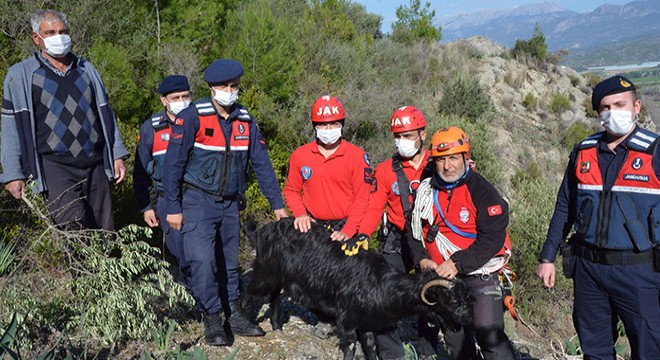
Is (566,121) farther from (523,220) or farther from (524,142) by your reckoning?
(523,220)

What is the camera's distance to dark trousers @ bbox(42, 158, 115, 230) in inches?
171

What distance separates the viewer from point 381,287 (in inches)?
169

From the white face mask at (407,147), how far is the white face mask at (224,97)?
145cm

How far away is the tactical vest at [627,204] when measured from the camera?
3.40 m

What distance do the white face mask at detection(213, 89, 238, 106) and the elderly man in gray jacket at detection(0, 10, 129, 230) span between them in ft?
3.17

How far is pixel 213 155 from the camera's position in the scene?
4559 mm

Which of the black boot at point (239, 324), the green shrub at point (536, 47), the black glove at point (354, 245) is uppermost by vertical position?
the green shrub at point (536, 47)

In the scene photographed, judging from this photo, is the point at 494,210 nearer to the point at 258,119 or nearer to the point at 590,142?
the point at 590,142

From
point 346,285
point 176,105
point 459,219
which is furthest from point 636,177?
point 176,105

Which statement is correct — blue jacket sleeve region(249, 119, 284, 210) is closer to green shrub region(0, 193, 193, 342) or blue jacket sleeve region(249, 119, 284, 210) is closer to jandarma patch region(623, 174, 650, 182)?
green shrub region(0, 193, 193, 342)

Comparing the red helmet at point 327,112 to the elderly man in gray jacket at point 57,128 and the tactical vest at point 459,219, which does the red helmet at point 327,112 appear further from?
the elderly man in gray jacket at point 57,128

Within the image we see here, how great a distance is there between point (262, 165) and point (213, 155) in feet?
1.98

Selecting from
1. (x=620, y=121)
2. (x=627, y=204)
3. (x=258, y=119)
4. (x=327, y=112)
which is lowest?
(x=627, y=204)

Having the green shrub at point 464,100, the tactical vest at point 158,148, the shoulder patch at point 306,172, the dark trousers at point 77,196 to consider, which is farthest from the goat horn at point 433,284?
the green shrub at point 464,100
